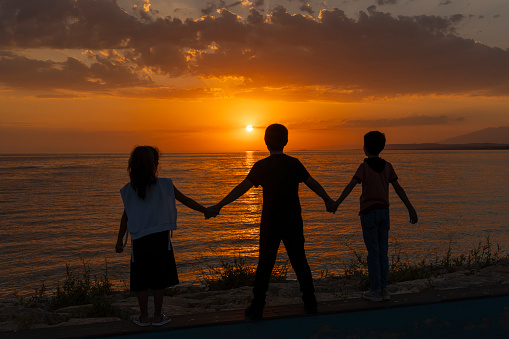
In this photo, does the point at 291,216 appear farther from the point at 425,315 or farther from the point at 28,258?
the point at 28,258

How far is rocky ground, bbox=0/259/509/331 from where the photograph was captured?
20.1 ft

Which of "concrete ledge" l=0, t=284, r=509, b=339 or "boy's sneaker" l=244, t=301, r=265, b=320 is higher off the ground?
"boy's sneaker" l=244, t=301, r=265, b=320

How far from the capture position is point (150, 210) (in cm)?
416

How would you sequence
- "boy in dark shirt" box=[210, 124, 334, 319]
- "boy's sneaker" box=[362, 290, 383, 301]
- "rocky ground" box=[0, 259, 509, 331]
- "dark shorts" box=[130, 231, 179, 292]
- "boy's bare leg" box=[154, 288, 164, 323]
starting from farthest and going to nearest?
1. "rocky ground" box=[0, 259, 509, 331]
2. "boy's sneaker" box=[362, 290, 383, 301]
3. "boy in dark shirt" box=[210, 124, 334, 319]
4. "dark shorts" box=[130, 231, 179, 292]
5. "boy's bare leg" box=[154, 288, 164, 323]

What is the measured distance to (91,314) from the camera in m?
6.41

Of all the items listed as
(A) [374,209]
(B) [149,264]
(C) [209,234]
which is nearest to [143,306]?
(B) [149,264]

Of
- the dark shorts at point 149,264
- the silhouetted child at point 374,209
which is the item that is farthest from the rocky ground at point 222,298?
the dark shorts at point 149,264

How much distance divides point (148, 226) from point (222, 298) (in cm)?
352

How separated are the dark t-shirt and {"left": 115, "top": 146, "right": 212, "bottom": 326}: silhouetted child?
3.06ft

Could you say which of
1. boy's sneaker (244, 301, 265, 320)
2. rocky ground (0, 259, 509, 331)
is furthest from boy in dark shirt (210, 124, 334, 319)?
rocky ground (0, 259, 509, 331)

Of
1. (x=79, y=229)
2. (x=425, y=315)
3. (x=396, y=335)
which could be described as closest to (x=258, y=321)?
(x=396, y=335)

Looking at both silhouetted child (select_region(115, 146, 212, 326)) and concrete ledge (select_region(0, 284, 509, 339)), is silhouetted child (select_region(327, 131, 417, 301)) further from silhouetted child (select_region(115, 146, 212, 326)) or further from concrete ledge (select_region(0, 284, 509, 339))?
silhouetted child (select_region(115, 146, 212, 326))

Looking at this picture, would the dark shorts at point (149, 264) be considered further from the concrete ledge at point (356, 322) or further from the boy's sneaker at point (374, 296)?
the boy's sneaker at point (374, 296)

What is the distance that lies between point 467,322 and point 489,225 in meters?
16.8
